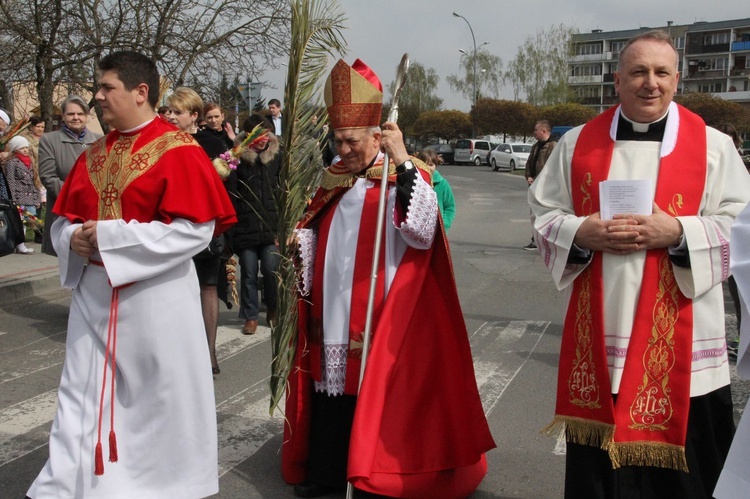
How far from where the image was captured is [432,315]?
4117mm

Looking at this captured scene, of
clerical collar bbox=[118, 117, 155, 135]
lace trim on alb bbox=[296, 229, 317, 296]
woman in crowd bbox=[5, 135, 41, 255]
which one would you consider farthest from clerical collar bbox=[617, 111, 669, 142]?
woman in crowd bbox=[5, 135, 41, 255]

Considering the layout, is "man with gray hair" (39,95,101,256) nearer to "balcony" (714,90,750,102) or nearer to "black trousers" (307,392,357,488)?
"black trousers" (307,392,357,488)

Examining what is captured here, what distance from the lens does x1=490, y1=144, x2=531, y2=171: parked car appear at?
41.7m

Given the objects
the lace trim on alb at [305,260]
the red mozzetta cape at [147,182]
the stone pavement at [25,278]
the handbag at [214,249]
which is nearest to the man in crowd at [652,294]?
the lace trim on alb at [305,260]

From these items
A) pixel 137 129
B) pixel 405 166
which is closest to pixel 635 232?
pixel 405 166

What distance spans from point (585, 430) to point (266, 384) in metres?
3.12

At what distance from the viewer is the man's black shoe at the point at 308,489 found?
4258 millimetres

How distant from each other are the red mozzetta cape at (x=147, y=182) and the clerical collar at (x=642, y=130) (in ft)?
5.72

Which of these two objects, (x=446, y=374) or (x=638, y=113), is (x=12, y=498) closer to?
(x=446, y=374)

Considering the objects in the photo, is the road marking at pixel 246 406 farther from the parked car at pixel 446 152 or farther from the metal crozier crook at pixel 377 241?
the parked car at pixel 446 152

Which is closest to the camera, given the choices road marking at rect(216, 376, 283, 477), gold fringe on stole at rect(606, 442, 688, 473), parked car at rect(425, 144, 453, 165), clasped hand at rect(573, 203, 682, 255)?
clasped hand at rect(573, 203, 682, 255)

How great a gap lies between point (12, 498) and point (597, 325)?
115 inches

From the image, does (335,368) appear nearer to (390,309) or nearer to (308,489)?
(390,309)

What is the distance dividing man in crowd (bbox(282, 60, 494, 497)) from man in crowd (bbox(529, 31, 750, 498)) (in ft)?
2.18
